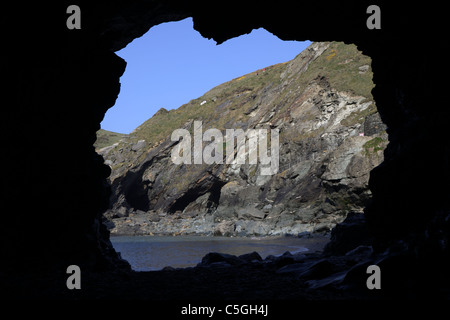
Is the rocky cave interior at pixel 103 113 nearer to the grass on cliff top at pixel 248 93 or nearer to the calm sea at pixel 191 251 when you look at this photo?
the calm sea at pixel 191 251

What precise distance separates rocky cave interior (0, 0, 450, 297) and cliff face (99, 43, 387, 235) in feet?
120

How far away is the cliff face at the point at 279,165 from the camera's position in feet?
172

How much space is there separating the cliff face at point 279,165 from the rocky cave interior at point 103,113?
120 ft

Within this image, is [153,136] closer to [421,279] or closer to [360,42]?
[360,42]

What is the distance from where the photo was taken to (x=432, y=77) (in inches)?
400

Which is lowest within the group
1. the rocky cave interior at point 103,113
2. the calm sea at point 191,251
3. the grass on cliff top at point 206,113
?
the calm sea at point 191,251

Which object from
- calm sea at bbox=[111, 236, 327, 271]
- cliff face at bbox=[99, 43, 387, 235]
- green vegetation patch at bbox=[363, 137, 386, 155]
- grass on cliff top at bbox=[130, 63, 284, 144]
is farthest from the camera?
grass on cliff top at bbox=[130, 63, 284, 144]

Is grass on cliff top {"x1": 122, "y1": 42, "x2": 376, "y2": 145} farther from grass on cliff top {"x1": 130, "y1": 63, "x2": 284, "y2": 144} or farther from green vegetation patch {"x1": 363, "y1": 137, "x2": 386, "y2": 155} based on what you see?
green vegetation patch {"x1": 363, "y1": 137, "x2": 386, "y2": 155}

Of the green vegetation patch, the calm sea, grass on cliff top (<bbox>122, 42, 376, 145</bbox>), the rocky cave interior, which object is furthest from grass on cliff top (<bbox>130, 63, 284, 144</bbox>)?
the rocky cave interior

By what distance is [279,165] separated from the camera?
69062mm

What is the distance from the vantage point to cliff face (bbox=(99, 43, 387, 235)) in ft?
172

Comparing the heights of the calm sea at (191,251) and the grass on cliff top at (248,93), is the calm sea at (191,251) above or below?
below

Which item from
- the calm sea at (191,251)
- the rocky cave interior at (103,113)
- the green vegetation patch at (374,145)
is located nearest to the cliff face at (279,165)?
the green vegetation patch at (374,145)

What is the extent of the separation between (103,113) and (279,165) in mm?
53738
